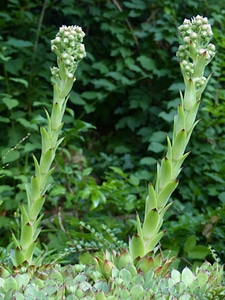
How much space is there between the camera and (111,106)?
5668 millimetres

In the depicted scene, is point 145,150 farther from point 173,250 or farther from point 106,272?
point 106,272

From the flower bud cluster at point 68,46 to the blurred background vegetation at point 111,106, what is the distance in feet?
4.93

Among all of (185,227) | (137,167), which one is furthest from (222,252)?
(137,167)

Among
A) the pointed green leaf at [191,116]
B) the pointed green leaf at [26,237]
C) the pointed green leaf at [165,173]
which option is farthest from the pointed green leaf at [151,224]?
the pointed green leaf at [26,237]

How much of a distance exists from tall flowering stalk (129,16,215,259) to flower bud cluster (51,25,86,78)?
0.38m

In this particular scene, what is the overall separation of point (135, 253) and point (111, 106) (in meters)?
3.66

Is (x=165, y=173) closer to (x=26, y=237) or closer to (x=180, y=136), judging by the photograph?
(x=180, y=136)

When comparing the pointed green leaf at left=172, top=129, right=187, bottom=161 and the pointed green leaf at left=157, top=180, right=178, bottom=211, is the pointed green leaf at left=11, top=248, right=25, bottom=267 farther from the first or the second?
the pointed green leaf at left=172, top=129, right=187, bottom=161

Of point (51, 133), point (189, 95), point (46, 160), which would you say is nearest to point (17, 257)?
point (46, 160)

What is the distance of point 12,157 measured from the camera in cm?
391

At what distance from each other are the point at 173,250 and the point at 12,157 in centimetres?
135

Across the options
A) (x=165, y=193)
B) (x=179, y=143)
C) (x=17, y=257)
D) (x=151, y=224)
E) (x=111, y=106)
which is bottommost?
(x=111, y=106)

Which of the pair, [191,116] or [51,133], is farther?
[51,133]

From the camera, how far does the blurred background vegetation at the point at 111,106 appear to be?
396cm
